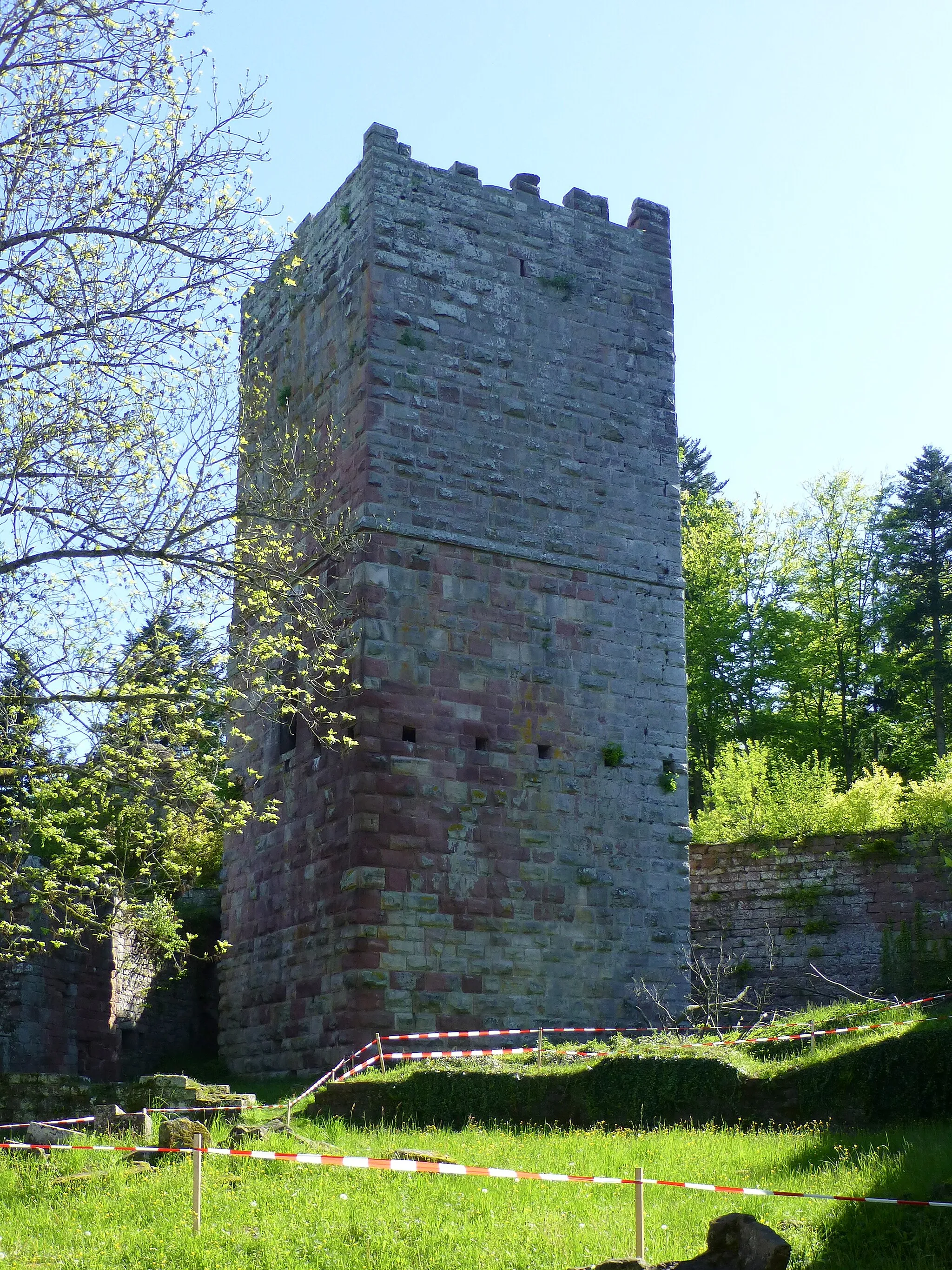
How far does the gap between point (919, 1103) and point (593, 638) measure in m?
7.01

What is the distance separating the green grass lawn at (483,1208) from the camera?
620 cm

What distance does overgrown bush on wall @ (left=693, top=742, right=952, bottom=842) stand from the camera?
53.8ft

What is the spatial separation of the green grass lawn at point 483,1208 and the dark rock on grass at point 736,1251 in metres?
0.37

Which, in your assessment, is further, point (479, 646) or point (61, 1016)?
point (61, 1016)

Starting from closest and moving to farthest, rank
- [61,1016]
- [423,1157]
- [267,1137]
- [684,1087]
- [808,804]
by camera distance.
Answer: [423,1157], [267,1137], [684,1087], [61,1016], [808,804]

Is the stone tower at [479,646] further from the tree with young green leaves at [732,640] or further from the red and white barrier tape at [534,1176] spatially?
the tree with young green leaves at [732,640]

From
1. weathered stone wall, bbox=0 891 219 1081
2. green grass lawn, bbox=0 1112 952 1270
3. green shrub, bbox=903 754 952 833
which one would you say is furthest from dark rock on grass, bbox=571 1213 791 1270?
green shrub, bbox=903 754 952 833

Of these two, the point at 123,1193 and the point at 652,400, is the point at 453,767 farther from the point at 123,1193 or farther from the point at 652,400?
the point at 123,1193

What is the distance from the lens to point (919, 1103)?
8.46 meters

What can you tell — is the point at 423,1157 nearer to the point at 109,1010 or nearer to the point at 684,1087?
the point at 684,1087

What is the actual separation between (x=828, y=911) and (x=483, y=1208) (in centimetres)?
927

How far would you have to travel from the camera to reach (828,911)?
15.4 metres

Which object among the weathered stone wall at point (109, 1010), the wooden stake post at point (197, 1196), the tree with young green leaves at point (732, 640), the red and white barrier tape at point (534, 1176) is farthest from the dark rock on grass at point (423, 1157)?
the tree with young green leaves at point (732, 640)

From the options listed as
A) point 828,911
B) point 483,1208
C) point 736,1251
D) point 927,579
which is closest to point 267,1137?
point 483,1208
